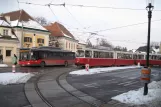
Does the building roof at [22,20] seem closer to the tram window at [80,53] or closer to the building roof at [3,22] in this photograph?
the building roof at [3,22]

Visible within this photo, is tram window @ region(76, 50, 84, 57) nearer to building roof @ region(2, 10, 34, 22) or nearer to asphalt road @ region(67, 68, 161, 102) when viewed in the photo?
asphalt road @ region(67, 68, 161, 102)

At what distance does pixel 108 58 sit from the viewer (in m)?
40.5

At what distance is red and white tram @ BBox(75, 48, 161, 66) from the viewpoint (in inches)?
1398

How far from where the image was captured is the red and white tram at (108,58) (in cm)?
3550

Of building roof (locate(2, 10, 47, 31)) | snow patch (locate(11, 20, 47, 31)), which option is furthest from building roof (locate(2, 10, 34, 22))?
snow patch (locate(11, 20, 47, 31))

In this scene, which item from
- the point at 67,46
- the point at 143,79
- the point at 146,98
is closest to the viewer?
the point at 146,98

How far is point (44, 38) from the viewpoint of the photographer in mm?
58031

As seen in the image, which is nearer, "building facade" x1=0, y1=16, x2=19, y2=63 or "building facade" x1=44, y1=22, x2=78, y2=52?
"building facade" x1=0, y1=16, x2=19, y2=63

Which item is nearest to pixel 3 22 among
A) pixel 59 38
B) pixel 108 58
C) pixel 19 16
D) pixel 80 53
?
pixel 19 16

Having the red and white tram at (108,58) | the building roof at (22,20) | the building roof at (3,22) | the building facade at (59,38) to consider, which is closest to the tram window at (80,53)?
the red and white tram at (108,58)

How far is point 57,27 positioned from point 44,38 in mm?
15513

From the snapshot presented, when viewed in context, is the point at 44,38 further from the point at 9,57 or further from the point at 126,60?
the point at 126,60

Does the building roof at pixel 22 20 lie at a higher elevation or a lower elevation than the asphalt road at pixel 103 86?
higher

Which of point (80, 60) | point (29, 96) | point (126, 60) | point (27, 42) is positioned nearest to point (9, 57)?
point (27, 42)
